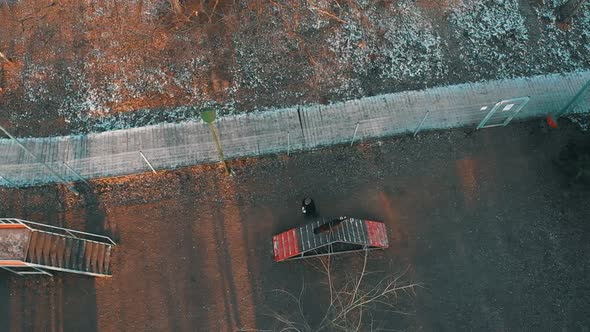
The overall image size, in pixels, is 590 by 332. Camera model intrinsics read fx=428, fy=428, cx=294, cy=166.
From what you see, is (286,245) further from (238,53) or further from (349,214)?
(238,53)

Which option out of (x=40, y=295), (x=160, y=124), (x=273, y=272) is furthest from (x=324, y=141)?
(x=40, y=295)

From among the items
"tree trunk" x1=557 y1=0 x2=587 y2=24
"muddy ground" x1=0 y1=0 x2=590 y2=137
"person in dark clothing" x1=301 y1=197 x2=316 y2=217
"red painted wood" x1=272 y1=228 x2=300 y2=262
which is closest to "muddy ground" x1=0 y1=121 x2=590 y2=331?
"red painted wood" x1=272 y1=228 x2=300 y2=262

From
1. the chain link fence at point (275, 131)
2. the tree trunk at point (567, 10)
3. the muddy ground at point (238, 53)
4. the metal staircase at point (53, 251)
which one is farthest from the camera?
the tree trunk at point (567, 10)

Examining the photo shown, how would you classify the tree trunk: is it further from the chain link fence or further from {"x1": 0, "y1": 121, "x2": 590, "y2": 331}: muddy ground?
{"x1": 0, "y1": 121, "x2": 590, "y2": 331}: muddy ground

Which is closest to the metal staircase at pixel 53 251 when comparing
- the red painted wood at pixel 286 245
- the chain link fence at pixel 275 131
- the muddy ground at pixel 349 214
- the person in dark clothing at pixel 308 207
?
the muddy ground at pixel 349 214

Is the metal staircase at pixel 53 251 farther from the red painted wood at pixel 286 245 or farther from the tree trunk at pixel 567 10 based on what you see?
the tree trunk at pixel 567 10

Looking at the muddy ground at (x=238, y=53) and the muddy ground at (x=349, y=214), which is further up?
the muddy ground at (x=238, y=53)

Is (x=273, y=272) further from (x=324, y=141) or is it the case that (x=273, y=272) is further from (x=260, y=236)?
(x=324, y=141)
